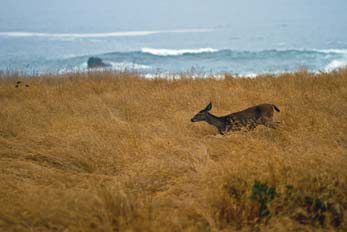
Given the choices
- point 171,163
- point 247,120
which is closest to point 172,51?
point 247,120

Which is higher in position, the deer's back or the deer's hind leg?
the deer's back

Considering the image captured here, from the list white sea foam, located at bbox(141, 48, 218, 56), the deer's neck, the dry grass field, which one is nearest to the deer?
the deer's neck

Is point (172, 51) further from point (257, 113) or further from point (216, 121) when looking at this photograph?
point (257, 113)

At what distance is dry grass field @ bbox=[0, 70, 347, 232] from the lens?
3.79 meters

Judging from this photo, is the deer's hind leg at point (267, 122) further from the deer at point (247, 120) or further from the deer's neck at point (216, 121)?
the deer's neck at point (216, 121)

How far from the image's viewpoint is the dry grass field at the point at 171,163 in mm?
3787

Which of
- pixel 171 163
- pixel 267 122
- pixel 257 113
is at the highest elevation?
pixel 257 113

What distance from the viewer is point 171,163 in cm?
511

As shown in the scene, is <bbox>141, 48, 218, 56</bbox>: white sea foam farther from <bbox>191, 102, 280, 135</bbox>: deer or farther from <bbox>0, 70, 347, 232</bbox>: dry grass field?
<bbox>191, 102, 280, 135</bbox>: deer

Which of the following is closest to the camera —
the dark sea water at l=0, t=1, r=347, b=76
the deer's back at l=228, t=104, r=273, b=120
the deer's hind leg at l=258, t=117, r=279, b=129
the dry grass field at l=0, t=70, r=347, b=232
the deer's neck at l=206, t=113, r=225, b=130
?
the dry grass field at l=0, t=70, r=347, b=232

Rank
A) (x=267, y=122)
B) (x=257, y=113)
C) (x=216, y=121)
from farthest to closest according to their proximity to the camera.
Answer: (x=216, y=121) → (x=257, y=113) → (x=267, y=122)

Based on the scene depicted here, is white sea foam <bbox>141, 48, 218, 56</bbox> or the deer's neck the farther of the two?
white sea foam <bbox>141, 48, 218, 56</bbox>

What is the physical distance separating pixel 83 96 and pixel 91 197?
22.2 feet

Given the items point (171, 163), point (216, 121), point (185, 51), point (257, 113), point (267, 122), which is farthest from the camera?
point (185, 51)
